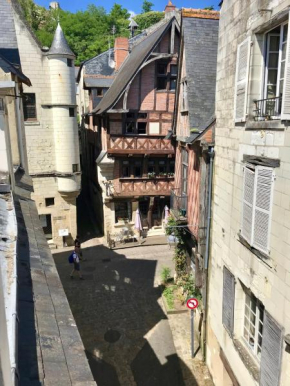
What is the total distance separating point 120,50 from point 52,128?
9.33m

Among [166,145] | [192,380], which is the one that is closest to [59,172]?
[166,145]

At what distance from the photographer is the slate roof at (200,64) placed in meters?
10.4

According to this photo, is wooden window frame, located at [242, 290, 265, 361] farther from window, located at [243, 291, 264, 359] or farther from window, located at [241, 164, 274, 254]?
window, located at [241, 164, 274, 254]

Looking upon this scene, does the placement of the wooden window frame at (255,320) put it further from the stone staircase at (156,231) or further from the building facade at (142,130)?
the stone staircase at (156,231)

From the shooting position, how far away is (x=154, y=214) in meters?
19.3

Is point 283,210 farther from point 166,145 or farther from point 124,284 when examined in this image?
point 166,145

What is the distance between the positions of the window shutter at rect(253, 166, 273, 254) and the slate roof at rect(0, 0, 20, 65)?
11.7m

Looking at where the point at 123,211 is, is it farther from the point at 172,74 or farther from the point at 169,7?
the point at 169,7

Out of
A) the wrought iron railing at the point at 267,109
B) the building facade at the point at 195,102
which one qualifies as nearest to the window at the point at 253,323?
the building facade at the point at 195,102

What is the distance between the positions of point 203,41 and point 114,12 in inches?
1896

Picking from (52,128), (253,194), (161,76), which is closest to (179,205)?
(253,194)

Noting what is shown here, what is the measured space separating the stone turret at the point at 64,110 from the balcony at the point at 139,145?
2.48m

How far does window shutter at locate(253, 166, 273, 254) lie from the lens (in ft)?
17.7

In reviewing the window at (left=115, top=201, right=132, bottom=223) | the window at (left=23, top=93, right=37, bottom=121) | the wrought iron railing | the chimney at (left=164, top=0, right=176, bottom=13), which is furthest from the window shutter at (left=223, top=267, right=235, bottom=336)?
the chimney at (left=164, top=0, right=176, bottom=13)
